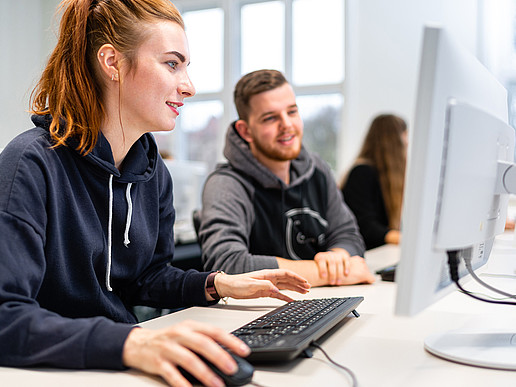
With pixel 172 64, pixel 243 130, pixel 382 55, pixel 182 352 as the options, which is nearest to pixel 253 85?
pixel 243 130

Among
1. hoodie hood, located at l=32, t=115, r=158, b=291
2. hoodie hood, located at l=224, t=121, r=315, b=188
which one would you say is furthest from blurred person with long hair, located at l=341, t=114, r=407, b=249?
hoodie hood, located at l=32, t=115, r=158, b=291

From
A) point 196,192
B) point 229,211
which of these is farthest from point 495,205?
point 196,192

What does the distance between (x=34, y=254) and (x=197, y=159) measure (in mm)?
5128

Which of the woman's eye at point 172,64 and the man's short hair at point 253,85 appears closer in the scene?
the woman's eye at point 172,64

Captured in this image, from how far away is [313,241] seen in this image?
73.0 inches

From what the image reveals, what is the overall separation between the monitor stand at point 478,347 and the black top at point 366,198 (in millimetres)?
1963

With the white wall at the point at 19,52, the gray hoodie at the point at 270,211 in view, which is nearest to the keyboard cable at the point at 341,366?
the gray hoodie at the point at 270,211

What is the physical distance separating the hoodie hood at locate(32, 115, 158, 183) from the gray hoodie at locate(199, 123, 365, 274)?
1.25 feet

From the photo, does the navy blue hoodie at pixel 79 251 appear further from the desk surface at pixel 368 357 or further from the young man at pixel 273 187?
the young man at pixel 273 187

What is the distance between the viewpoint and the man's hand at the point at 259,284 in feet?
3.65

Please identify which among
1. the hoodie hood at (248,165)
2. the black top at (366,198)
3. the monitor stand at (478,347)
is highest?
the hoodie hood at (248,165)

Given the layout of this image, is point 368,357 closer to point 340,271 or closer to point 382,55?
point 340,271

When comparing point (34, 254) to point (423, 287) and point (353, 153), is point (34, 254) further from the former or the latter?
point (353, 153)

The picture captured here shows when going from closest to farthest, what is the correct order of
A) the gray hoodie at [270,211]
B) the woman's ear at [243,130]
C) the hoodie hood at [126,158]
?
the hoodie hood at [126,158] → the gray hoodie at [270,211] → the woman's ear at [243,130]
